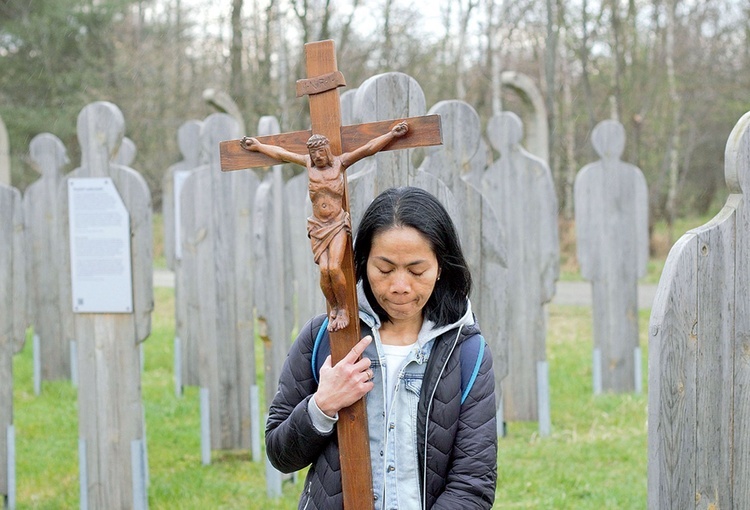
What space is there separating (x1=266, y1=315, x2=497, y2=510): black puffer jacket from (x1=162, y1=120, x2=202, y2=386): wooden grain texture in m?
6.10

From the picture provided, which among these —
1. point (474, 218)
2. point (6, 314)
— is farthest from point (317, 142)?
point (6, 314)

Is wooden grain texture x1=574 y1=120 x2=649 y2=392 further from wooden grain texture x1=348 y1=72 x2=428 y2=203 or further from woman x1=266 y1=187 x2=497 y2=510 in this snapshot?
woman x1=266 y1=187 x2=497 y2=510

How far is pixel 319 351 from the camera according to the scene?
254 cm

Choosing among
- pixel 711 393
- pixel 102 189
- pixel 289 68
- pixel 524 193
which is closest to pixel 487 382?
pixel 711 393

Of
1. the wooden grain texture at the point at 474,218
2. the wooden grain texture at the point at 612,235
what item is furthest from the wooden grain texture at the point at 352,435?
the wooden grain texture at the point at 612,235

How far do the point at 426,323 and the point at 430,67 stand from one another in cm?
1748

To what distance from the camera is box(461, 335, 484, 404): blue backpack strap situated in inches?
95.0

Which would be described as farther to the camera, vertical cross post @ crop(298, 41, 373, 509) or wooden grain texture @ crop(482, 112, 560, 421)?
wooden grain texture @ crop(482, 112, 560, 421)

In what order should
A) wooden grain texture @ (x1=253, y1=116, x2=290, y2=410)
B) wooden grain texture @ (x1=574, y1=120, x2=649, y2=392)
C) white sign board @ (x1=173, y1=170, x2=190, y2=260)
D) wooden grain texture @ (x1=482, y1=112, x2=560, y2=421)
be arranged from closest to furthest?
wooden grain texture @ (x1=253, y1=116, x2=290, y2=410)
wooden grain texture @ (x1=482, y1=112, x2=560, y2=421)
wooden grain texture @ (x1=574, y1=120, x2=649, y2=392)
white sign board @ (x1=173, y1=170, x2=190, y2=260)

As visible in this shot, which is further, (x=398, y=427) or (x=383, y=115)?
(x=383, y=115)

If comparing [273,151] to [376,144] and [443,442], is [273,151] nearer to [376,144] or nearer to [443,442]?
[376,144]

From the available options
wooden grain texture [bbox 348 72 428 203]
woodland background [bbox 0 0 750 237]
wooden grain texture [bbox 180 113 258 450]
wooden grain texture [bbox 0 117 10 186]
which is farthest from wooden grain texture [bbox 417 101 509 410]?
woodland background [bbox 0 0 750 237]

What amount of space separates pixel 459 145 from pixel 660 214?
17.0 m

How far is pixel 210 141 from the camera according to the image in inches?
247
